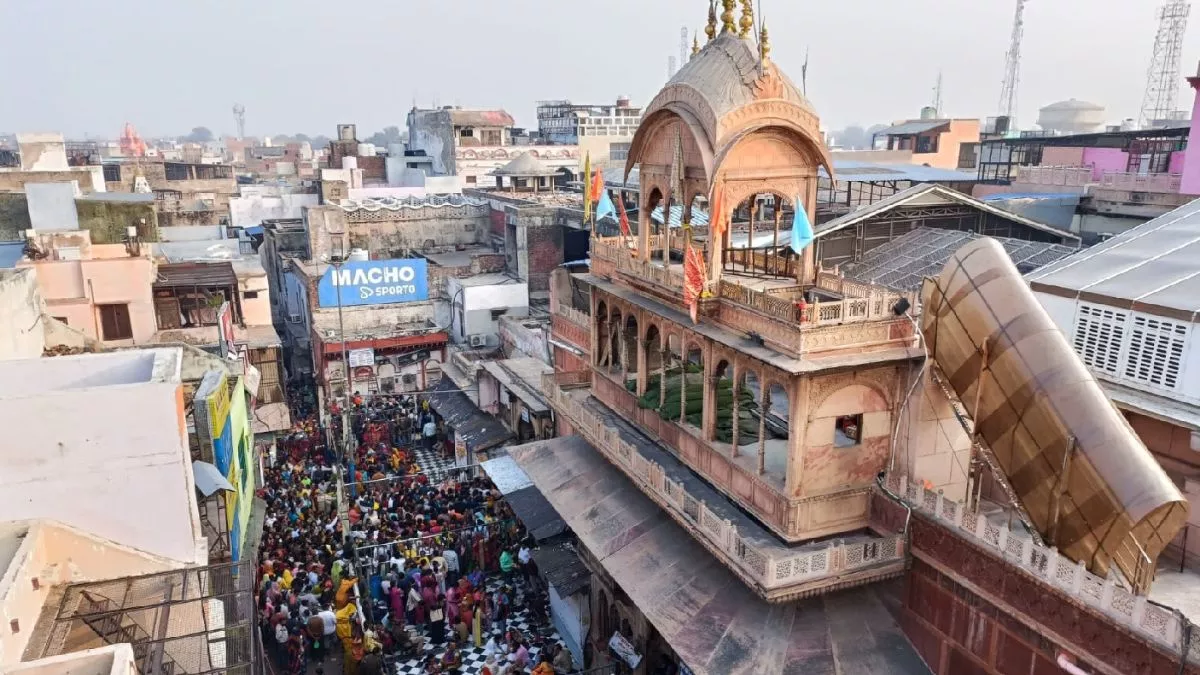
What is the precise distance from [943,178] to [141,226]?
32653 millimetres

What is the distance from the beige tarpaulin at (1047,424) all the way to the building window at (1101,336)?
10.2 feet

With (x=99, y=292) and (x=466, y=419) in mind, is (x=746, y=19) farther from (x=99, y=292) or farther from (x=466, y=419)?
(x=99, y=292)

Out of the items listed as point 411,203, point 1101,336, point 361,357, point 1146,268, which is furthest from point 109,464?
point 411,203

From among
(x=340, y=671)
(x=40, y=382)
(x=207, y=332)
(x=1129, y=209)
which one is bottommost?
(x=340, y=671)

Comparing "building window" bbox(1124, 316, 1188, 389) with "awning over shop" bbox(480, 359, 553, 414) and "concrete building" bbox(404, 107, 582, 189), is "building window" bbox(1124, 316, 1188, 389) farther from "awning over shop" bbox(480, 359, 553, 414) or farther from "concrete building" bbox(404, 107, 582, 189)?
"concrete building" bbox(404, 107, 582, 189)

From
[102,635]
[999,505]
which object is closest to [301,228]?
[102,635]

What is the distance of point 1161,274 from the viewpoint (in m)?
12.4

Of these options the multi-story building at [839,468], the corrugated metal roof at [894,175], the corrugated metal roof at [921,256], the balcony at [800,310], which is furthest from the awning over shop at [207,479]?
the corrugated metal roof at [894,175]

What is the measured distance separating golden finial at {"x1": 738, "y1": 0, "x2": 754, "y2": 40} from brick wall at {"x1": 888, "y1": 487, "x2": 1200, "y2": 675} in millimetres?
7933

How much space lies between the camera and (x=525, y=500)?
20516mm

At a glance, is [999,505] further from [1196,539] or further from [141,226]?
[141,226]

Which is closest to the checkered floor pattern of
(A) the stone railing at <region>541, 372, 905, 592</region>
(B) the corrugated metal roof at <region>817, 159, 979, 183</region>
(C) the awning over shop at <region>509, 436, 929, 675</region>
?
(C) the awning over shop at <region>509, 436, 929, 675</region>

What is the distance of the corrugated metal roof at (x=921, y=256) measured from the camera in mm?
20375

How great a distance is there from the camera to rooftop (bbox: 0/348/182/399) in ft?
42.3
